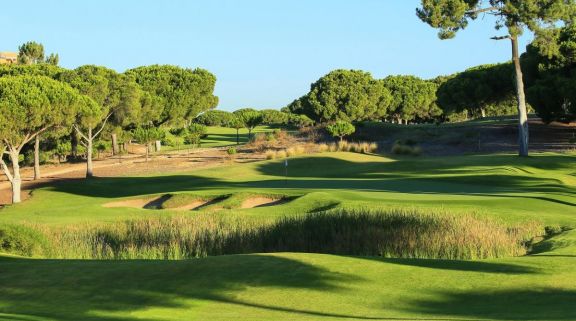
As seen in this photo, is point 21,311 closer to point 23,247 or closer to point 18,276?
point 18,276

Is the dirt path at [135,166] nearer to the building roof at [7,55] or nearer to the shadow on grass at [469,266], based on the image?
the shadow on grass at [469,266]

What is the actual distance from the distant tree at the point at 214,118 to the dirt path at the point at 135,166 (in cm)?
9743

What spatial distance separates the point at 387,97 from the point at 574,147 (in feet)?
206

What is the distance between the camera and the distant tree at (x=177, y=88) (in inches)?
3610

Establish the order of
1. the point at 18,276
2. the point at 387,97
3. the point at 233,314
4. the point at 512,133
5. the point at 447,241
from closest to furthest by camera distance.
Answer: the point at 233,314 < the point at 18,276 < the point at 447,241 < the point at 512,133 < the point at 387,97

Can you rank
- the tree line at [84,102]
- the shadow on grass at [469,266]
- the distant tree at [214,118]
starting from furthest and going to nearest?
the distant tree at [214,118], the tree line at [84,102], the shadow on grass at [469,266]

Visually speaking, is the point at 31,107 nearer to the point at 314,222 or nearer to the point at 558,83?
the point at 314,222

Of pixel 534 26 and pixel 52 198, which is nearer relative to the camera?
pixel 52 198

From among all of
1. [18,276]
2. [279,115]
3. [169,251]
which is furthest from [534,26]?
[279,115]

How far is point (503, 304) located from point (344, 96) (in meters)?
103

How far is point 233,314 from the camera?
9438mm

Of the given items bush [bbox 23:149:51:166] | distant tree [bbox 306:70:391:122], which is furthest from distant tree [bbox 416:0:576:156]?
distant tree [bbox 306:70:391:122]

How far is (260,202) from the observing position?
97.5 feet

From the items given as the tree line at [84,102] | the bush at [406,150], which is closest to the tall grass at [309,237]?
the tree line at [84,102]
